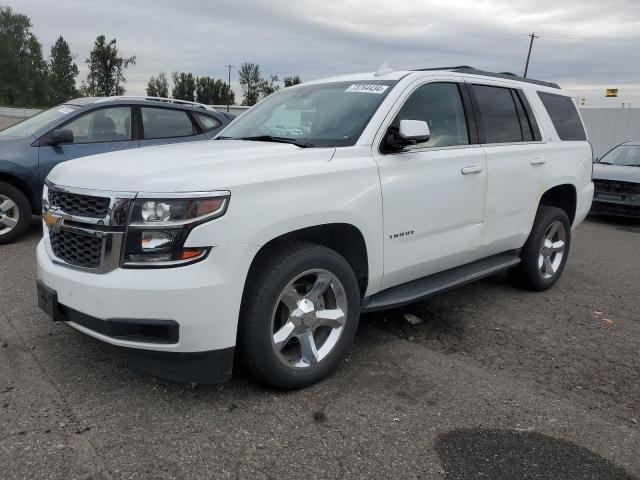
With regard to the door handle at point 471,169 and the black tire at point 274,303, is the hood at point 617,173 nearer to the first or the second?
the door handle at point 471,169

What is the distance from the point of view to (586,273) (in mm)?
6367

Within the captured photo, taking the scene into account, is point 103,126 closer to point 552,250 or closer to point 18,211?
point 18,211

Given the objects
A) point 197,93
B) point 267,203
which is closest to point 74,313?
point 267,203

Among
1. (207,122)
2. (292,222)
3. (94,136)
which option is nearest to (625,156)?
(207,122)

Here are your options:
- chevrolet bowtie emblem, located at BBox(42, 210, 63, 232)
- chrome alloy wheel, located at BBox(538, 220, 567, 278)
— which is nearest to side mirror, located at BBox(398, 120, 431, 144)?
chevrolet bowtie emblem, located at BBox(42, 210, 63, 232)

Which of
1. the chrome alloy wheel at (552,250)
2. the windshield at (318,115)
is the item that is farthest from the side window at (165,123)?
the chrome alloy wheel at (552,250)

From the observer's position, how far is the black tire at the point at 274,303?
9.48 feet

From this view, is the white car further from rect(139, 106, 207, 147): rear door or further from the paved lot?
rect(139, 106, 207, 147): rear door

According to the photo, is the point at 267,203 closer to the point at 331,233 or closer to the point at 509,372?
the point at 331,233

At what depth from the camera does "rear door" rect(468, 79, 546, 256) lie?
4.43m

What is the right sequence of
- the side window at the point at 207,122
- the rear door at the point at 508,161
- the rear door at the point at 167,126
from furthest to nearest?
the side window at the point at 207,122 < the rear door at the point at 167,126 < the rear door at the point at 508,161

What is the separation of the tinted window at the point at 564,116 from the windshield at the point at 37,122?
543 cm

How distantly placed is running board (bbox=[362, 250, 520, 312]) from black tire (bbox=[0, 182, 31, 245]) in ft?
15.4

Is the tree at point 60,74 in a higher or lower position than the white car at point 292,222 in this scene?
higher
